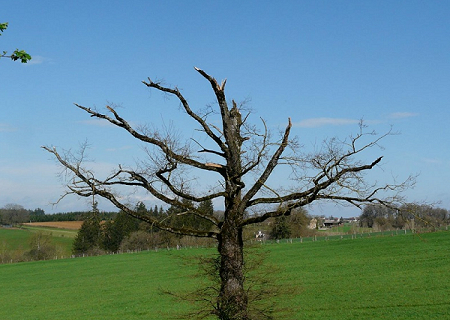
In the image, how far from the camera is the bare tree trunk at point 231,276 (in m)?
9.22

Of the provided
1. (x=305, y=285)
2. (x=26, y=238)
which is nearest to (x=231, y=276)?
(x=305, y=285)

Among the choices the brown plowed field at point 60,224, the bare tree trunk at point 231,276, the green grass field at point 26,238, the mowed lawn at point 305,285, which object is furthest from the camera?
the brown plowed field at point 60,224

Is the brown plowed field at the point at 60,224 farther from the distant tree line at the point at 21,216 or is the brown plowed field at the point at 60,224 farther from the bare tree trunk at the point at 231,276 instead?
the bare tree trunk at the point at 231,276

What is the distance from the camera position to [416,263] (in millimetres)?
32875

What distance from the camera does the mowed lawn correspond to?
21.7 m

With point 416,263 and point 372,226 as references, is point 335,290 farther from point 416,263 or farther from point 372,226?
point 372,226

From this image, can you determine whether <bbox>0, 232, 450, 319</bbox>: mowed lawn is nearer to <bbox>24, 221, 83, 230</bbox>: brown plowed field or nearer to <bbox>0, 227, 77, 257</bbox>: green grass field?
<bbox>0, 227, 77, 257</bbox>: green grass field

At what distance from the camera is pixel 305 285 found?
2870cm

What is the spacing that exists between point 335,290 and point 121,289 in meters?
14.5

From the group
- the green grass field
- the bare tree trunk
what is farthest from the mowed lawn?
the green grass field

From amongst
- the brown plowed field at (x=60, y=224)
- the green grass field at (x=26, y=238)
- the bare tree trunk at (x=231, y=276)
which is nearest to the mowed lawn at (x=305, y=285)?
the bare tree trunk at (x=231, y=276)

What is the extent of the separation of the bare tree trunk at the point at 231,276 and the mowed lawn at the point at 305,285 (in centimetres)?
183

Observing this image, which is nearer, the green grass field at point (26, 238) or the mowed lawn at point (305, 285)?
the mowed lawn at point (305, 285)

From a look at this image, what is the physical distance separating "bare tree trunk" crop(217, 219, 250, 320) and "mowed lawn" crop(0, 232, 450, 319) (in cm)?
183
